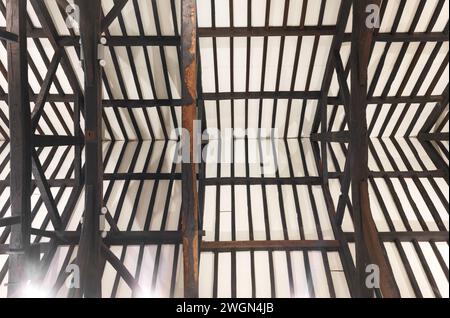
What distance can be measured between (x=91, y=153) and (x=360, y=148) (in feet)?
13.5

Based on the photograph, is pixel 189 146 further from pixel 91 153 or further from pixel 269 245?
pixel 269 245

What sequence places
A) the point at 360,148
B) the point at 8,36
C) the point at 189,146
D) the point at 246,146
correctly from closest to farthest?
the point at 8,36, the point at 189,146, the point at 360,148, the point at 246,146

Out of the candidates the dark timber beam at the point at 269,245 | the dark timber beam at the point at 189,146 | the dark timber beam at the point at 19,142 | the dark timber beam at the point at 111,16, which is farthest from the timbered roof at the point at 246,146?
the dark timber beam at the point at 189,146

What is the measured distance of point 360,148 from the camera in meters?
6.05

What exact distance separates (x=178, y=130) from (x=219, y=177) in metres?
1.52

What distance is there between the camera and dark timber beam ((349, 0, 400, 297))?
5.95 meters

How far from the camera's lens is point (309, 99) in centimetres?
872

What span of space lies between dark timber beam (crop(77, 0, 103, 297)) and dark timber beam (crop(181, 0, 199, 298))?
1.31 meters

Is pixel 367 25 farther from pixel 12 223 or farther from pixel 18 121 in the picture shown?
pixel 12 223

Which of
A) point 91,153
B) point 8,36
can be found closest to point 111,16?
point 8,36

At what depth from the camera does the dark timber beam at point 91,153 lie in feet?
18.4

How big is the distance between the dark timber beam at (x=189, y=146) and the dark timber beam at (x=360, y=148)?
245cm
